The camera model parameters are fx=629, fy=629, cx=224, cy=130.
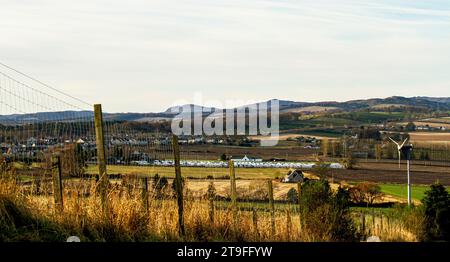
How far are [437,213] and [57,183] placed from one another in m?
37.0

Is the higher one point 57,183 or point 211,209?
point 57,183

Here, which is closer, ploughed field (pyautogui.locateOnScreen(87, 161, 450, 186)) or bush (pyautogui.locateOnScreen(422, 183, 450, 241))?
bush (pyautogui.locateOnScreen(422, 183, 450, 241))

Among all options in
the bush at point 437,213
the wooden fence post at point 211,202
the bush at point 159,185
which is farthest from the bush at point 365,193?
the bush at point 159,185

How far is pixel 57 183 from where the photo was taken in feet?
35.8

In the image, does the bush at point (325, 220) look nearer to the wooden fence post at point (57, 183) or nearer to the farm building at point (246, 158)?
the wooden fence post at point (57, 183)

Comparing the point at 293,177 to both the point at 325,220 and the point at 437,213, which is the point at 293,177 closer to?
the point at 437,213

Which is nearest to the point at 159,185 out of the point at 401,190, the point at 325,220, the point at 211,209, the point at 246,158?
the point at 211,209

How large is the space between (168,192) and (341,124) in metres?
138

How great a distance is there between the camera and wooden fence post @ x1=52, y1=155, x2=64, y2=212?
34.6 ft

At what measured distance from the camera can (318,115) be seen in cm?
16100

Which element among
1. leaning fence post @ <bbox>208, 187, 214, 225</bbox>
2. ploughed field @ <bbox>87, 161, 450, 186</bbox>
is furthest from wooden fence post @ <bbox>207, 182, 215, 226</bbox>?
ploughed field @ <bbox>87, 161, 450, 186</bbox>

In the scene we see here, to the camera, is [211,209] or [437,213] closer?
[211,209]

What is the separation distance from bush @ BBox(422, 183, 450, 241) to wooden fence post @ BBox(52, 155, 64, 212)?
2709cm

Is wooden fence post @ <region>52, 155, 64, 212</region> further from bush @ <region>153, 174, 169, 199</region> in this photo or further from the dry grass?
bush @ <region>153, 174, 169, 199</region>
